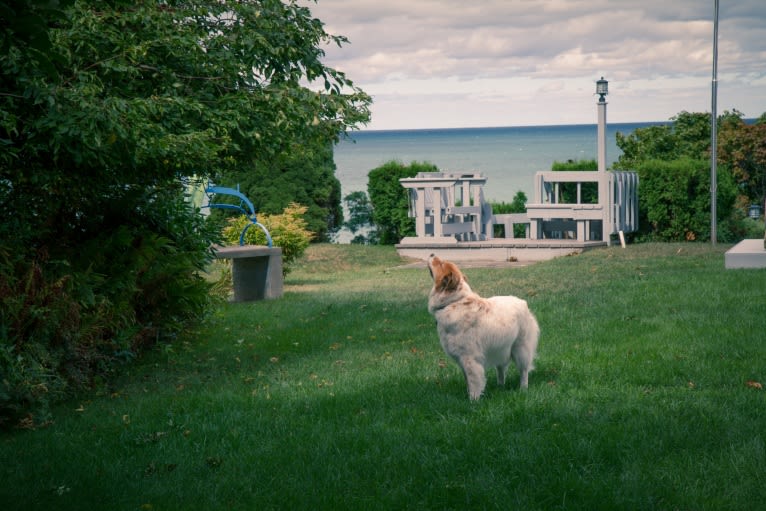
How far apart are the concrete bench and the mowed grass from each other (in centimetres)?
301

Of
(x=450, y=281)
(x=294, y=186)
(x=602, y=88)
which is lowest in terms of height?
(x=450, y=281)

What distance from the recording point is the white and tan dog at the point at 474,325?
17.3 feet

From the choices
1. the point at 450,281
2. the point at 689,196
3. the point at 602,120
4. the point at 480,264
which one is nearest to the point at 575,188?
the point at 602,120

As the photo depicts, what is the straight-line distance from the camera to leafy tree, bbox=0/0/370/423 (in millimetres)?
5758

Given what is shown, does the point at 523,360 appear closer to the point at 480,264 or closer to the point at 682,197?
the point at 480,264

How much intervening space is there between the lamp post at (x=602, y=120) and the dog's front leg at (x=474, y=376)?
40.3ft

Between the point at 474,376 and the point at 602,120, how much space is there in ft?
41.7

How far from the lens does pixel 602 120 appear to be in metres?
16.9

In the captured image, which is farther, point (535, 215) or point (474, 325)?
point (535, 215)

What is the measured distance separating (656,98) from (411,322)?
38772mm

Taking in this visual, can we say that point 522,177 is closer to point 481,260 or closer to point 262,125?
point 481,260

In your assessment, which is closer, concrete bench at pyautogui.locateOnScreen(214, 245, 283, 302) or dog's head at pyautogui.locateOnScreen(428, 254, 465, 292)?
dog's head at pyautogui.locateOnScreen(428, 254, 465, 292)

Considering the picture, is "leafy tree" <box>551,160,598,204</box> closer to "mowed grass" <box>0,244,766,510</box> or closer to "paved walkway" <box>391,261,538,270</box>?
"paved walkway" <box>391,261,538,270</box>

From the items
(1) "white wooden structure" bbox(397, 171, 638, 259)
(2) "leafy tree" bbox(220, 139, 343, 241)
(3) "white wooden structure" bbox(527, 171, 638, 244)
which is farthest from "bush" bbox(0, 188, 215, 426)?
(2) "leafy tree" bbox(220, 139, 343, 241)
